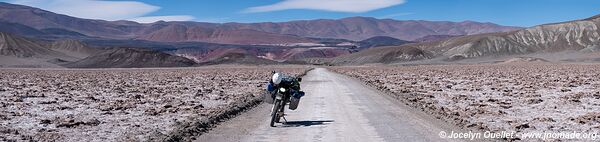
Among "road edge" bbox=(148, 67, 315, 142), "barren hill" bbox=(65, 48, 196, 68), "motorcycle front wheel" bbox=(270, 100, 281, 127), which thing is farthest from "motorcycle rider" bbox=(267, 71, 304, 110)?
"barren hill" bbox=(65, 48, 196, 68)

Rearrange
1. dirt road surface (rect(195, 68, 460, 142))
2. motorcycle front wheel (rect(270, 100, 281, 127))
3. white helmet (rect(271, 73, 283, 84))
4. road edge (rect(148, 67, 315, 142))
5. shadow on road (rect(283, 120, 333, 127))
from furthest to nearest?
1. shadow on road (rect(283, 120, 333, 127))
2. white helmet (rect(271, 73, 283, 84))
3. motorcycle front wheel (rect(270, 100, 281, 127))
4. road edge (rect(148, 67, 315, 142))
5. dirt road surface (rect(195, 68, 460, 142))

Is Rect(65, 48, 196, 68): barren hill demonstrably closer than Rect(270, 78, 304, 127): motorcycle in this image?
No

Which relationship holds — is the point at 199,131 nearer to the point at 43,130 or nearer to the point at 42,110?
the point at 43,130

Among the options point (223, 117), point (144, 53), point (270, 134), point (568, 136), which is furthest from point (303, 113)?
point (144, 53)

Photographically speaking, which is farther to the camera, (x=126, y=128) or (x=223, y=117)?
(x=223, y=117)

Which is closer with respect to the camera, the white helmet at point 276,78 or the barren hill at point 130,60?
the white helmet at point 276,78

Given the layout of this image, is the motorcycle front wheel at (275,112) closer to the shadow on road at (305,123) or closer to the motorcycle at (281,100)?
the motorcycle at (281,100)

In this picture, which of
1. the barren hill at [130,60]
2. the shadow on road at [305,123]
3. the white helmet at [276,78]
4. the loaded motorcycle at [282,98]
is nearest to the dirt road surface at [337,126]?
the shadow on road at [305,123]

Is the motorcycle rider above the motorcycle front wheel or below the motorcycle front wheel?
above

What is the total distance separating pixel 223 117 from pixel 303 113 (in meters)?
2.17

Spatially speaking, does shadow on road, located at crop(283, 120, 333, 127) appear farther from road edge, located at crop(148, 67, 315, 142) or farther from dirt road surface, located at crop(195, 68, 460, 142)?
road edge, located at crop(148, 67, 315, 142)

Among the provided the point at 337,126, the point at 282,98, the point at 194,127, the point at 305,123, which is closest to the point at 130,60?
the point at 194,127

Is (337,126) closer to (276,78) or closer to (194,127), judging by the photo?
(276,78)

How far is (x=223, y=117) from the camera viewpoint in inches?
720
